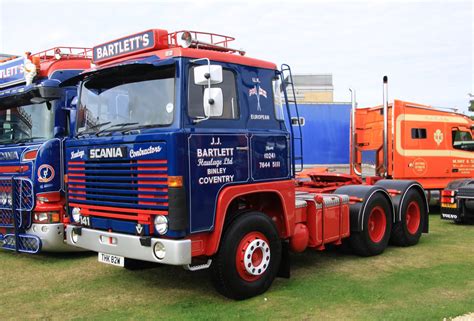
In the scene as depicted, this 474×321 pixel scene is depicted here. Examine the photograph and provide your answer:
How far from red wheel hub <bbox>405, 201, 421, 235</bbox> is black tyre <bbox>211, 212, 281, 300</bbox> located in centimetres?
393

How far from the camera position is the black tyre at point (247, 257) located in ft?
17.5

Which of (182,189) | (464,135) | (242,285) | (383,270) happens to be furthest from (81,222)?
(464,135)

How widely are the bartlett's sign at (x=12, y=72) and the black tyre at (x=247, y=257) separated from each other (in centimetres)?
489

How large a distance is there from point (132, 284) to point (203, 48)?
3.19 metres

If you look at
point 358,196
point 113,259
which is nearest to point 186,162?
point 113,259

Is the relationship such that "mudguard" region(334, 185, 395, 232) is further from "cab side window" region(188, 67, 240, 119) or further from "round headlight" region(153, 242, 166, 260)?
"round headlight" region(153, 242, 166, 260)

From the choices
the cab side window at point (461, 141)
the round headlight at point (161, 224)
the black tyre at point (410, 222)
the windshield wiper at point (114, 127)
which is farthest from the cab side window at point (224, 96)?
the cab side window at point (461, 141)

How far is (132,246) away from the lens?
16.8 ft

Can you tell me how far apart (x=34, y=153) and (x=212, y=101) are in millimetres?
3689

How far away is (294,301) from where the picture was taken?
18.1ft

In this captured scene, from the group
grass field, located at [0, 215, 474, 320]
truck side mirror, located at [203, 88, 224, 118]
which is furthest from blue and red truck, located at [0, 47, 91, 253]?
truck side mirror, located at [203, 88, 224, 118]

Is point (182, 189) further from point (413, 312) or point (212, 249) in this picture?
point (413, 312)

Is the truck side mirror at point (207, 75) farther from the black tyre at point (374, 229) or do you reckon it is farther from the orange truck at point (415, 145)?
the orange truck at point (415, 145)

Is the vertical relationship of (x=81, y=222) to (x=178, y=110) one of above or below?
below
